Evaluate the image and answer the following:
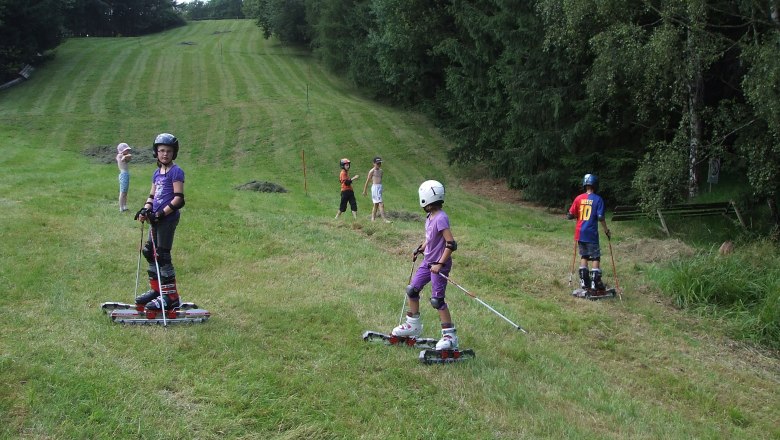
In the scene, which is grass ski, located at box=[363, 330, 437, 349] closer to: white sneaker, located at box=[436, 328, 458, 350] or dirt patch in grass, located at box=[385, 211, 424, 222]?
white sneaker, located at box=[436, 328, 458, 350]

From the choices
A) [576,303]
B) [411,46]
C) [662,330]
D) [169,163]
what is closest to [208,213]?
[169,163]

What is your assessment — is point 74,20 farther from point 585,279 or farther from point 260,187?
point 585,279

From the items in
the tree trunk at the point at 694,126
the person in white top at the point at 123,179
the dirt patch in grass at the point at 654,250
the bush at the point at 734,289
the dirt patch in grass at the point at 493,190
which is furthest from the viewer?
the dirt patch in grass at the point at 493,190

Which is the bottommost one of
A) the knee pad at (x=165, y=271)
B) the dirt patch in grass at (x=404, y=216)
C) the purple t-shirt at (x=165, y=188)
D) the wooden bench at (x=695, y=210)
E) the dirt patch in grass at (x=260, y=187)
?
the dirt patch in grass at (x=404, y=216)

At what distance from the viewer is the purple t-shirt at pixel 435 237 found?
747 centimetres

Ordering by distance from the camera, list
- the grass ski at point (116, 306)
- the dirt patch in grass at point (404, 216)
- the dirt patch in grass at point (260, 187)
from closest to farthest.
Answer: the grass ski at point (116, 306)
the dirt patch in grass at point (404, 216)
the dirt patch in grass at point (260, 187)

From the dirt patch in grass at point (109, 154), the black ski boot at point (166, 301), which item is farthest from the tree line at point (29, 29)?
the black ski boot at point (166, 301)

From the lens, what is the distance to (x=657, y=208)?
17.1 meters

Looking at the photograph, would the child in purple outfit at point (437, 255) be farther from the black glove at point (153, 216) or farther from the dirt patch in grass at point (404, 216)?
the dirt patch in grass at point (404, 216)

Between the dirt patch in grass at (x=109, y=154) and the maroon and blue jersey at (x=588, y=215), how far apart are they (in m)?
19.9

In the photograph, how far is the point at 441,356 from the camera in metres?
7.47

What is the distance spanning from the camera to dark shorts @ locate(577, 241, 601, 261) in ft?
39.0

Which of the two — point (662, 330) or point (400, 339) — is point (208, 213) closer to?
point (400, 339)

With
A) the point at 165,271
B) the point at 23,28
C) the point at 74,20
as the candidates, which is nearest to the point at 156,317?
the point at 165,271
